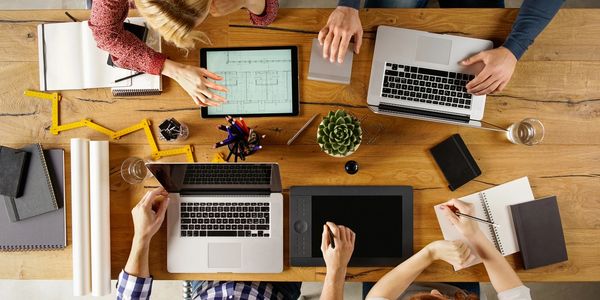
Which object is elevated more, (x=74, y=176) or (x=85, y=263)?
(x=74, y=176)

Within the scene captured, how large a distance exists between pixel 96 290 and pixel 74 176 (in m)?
0.42

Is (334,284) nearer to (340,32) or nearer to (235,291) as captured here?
(235,291)

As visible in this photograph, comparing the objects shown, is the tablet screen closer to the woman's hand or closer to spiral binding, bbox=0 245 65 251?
the woman's hand

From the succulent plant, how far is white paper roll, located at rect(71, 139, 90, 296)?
0.85m

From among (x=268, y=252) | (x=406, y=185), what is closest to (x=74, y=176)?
(x=268, y=252)

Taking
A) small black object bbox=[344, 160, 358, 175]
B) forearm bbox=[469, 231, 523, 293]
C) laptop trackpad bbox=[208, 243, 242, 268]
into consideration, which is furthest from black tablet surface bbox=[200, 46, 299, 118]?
forearm bbox=[469, 231, 523, 293]

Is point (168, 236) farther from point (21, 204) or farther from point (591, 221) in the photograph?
point (591, 221)

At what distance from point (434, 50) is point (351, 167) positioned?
516 millimetres

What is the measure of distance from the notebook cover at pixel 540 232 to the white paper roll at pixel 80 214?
1539mm

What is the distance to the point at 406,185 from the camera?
1548 millimetres

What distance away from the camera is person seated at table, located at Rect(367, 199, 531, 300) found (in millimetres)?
1456

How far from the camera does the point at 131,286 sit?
59.1 inches

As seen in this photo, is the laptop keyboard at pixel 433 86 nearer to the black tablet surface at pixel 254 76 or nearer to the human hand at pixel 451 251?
the black tablet surface at pixel 254 76

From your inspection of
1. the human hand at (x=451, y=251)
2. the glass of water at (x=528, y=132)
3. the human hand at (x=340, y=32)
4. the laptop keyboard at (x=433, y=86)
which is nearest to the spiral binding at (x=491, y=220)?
the human hand at (x=451, y=251)
